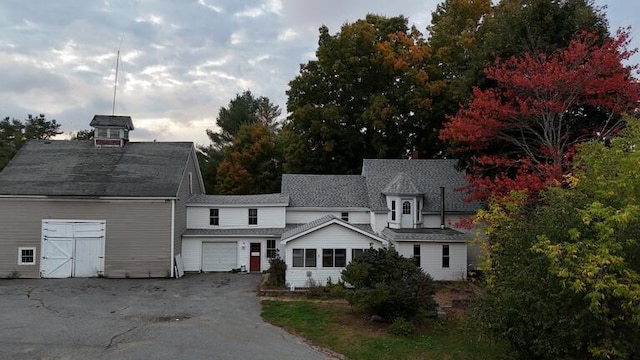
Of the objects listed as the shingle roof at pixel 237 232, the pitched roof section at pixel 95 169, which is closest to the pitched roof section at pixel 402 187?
the shingle roof at pixel 237 232

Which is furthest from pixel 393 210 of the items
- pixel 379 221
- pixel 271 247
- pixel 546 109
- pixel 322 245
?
pixel 546 109

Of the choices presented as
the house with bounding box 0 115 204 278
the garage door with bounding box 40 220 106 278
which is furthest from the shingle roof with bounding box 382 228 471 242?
the garage door with bounding box 40 220 106 278

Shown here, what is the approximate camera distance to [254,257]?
2784 centimetres

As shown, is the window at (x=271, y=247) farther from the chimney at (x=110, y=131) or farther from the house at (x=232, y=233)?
the chimney at (x=110, y=131)

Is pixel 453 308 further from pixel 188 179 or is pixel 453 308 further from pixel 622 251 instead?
pixel 188 179

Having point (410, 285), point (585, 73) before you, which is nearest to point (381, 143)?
point (585, 73)

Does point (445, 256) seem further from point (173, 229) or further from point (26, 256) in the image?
point (26, 256)

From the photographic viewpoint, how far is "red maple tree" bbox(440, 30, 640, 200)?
19531mm

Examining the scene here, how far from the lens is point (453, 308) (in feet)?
63.2

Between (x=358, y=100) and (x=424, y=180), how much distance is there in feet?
42.1

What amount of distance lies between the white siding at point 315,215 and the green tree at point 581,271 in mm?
17509

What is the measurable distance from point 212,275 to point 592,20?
77.8 feet

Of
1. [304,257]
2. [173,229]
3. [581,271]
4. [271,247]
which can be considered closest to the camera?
[581,271]

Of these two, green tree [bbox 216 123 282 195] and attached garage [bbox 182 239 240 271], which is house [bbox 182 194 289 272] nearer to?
attached garage [bbox 182 239 240 271]
